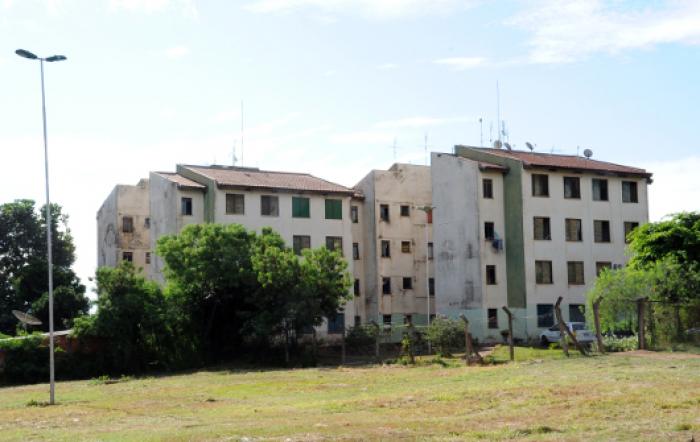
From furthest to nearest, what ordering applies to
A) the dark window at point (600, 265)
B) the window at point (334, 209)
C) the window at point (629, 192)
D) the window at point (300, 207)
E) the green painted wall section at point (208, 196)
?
the window at point (334, 209)
the window at point (300, 207)
the window at point (629, 192)
the green painted wall section at point (208, 196)
the dark window at point (600, 265)

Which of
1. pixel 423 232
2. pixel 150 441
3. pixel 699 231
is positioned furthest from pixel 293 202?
pixel 150 441

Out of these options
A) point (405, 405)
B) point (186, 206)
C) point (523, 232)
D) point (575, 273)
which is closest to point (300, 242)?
point (186, 206)

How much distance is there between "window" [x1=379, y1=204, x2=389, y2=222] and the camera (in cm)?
7569

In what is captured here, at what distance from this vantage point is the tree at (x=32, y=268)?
76.6 m

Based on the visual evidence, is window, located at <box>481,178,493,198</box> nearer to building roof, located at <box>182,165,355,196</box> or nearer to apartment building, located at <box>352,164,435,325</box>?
apartment building, located at <box>352,164,435,325</box>

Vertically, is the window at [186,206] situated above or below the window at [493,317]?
above

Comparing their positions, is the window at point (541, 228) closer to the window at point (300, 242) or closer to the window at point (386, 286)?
the window at point (386, 286)

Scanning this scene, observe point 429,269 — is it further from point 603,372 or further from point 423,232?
point 603,372

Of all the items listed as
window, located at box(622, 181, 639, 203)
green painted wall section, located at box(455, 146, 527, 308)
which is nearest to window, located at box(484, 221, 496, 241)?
green painted wall section, located at box(455, 146, 527, 308)

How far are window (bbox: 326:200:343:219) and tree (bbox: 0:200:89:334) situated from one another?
787 inches

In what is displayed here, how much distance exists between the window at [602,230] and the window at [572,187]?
7.79 feet

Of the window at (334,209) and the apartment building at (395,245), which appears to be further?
the apartment building at (395,245)

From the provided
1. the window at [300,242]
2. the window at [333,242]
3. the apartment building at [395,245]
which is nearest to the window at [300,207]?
the window at [300,242]

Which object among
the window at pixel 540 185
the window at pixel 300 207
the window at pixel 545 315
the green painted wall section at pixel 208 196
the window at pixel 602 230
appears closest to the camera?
the window at pixel 545 315
